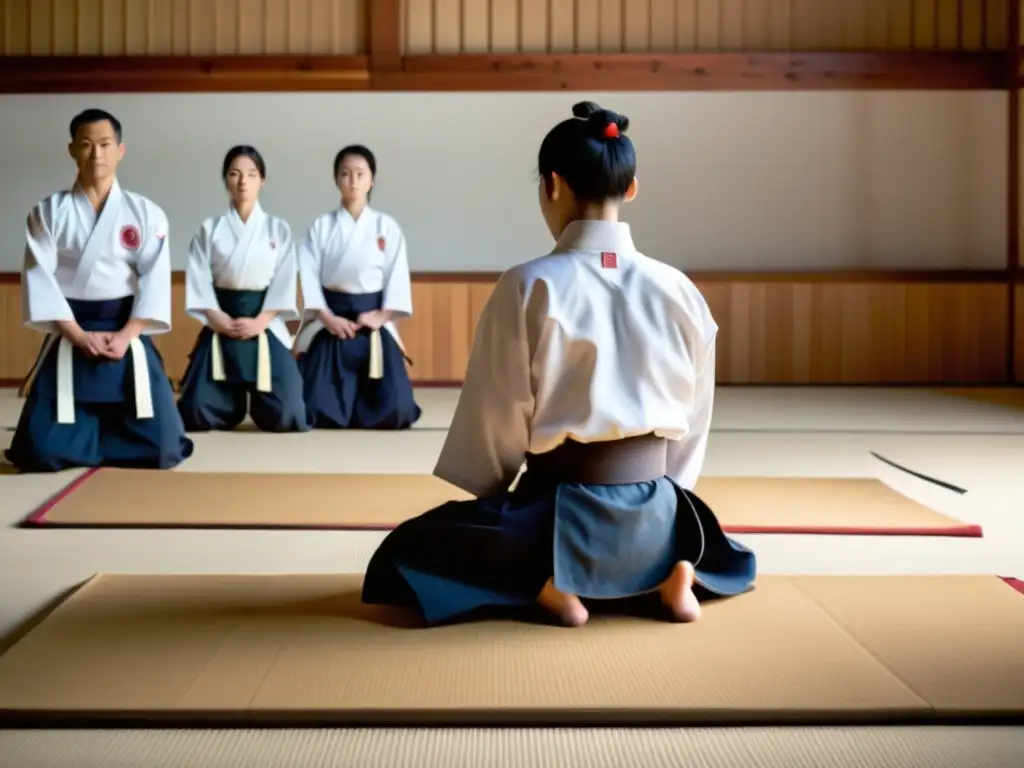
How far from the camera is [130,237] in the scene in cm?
488

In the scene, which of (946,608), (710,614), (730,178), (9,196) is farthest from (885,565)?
(9,196)

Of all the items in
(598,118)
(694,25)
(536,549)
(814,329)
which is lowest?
(536,549)

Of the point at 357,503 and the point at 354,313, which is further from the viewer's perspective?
the point at 354,313

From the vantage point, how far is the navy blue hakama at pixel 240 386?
244 inches

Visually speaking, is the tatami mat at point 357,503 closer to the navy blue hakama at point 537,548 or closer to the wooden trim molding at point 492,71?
the navy blue hakama at point 537,548

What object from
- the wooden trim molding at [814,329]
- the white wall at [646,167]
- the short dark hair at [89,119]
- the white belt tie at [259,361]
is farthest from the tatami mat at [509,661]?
the white wall at [646,167]

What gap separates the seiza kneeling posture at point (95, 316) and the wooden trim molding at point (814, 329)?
3.70 meters

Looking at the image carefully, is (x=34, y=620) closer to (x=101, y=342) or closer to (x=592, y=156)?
(x=592, y=156)

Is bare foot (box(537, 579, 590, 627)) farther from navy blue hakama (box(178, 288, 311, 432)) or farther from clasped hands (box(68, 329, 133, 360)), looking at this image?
navy blue hakama (box(178, 288, 311, 432))

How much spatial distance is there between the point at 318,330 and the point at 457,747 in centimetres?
465

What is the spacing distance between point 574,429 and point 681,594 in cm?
42

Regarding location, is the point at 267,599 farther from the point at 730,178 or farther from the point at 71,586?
the point at 730,178

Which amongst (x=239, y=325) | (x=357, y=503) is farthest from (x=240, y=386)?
(x=357, y=503)

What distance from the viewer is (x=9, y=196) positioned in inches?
344
